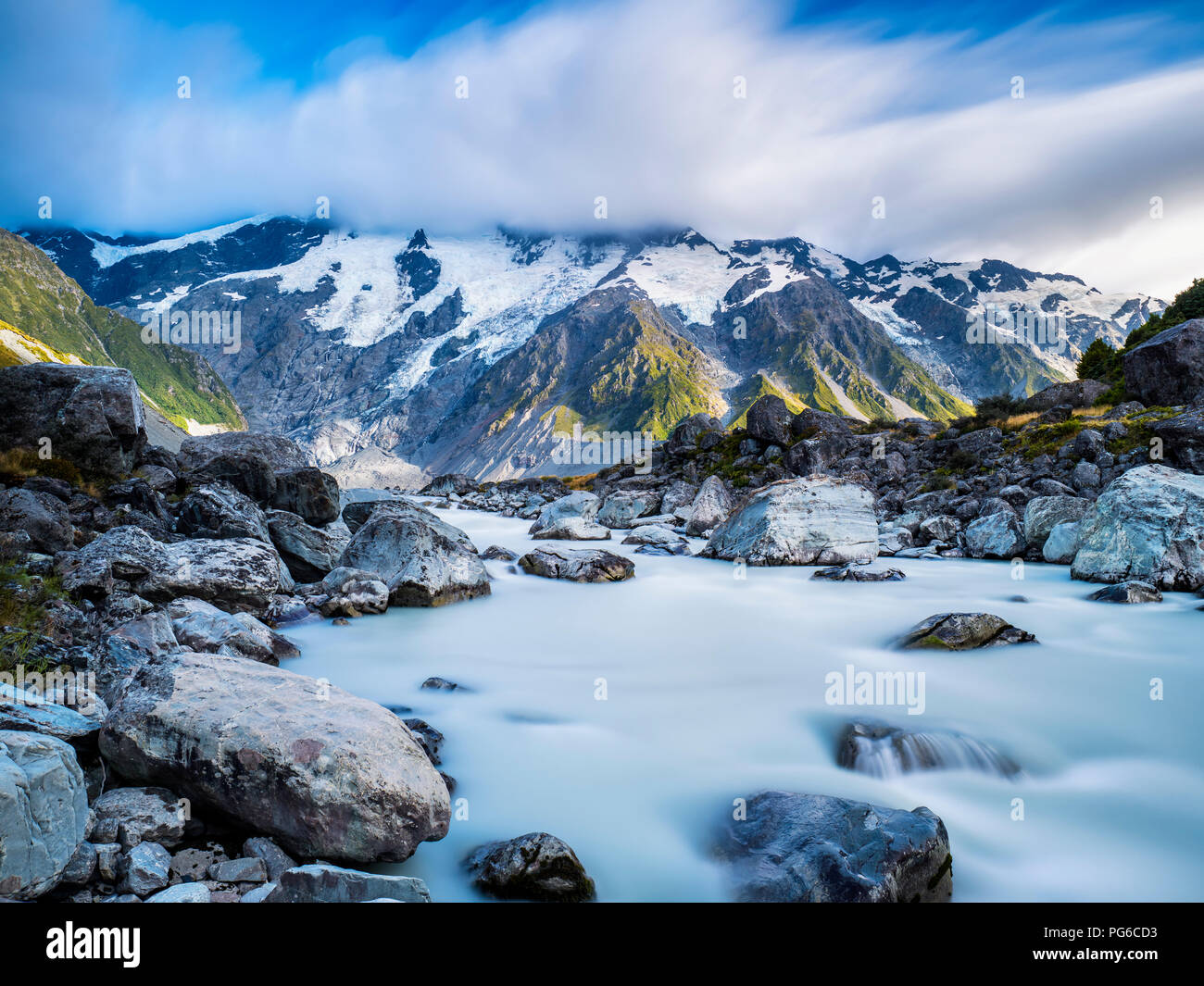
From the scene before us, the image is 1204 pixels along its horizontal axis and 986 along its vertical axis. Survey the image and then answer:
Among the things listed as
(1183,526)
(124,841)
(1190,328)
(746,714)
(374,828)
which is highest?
(1190,328)

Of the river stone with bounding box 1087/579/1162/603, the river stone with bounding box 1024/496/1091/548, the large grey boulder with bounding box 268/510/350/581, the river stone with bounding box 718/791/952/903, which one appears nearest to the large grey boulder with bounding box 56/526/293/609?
the large grey boulder with bounding box 268/510/350/581

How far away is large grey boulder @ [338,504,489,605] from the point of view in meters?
14.0

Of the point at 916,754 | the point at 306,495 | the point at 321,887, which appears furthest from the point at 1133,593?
the point at 306,495

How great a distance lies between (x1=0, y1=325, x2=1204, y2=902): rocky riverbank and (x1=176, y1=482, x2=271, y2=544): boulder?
0.07m

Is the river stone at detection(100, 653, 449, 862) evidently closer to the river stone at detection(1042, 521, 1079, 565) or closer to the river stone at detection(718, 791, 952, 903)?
the river stone at detection(718, 791, 952, 903)

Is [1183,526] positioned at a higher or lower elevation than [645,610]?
higher

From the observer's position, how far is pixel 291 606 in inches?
477

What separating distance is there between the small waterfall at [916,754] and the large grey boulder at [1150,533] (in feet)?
31.9

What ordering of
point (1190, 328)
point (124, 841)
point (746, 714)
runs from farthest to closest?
1. point (1190, 328)
2. point (746, 714)
3. point (124, 841)

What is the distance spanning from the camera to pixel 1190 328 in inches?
1011
